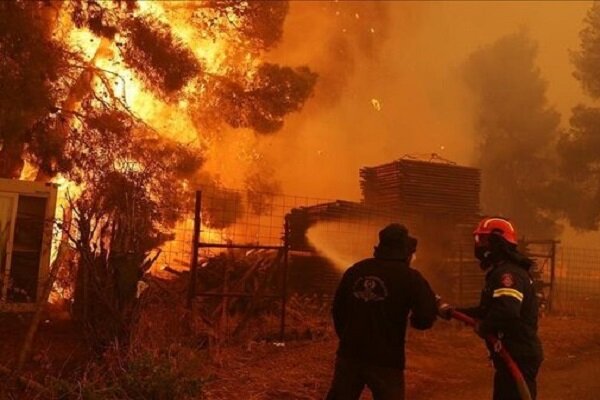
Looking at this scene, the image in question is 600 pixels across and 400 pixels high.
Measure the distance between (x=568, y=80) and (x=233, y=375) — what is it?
38412 millimetres

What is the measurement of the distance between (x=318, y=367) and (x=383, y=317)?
4807 mm

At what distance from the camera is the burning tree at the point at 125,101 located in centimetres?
771

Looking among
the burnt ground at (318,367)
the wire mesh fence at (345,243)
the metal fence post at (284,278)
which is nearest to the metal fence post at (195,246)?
the burnt ground at (318,367)

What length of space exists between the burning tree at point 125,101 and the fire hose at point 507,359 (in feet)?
13.1

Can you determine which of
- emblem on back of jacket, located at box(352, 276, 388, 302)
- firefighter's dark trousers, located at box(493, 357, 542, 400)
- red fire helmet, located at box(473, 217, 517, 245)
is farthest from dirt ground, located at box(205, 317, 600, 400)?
red fire helmet, located at box(473, 217, 517, 245)

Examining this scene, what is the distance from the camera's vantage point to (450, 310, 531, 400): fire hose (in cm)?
454

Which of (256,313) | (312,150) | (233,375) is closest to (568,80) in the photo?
(312,150)

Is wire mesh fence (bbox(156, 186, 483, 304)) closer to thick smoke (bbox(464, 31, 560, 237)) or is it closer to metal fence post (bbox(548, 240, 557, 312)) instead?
metal fence post (bbox(548, 240, 557, 312))

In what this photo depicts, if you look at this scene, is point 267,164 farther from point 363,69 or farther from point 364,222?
point 363,69

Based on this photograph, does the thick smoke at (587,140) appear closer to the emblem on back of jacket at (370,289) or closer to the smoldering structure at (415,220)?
the smoldering structure at (415,220)

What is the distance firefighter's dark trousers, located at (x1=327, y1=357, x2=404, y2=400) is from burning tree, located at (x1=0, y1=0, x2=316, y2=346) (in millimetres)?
3334

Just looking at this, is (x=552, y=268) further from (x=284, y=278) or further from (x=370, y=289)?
(x=370, y=289)

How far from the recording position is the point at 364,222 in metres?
15.4

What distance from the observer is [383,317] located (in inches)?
181
